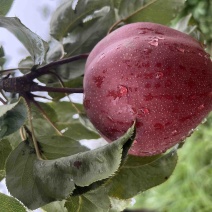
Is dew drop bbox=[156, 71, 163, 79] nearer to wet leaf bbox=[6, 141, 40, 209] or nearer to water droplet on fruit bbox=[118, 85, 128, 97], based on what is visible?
water droplet on fruit bbox=[118, 85, 128, 97]

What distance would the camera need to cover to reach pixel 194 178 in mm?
1906

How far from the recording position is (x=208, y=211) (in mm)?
1793

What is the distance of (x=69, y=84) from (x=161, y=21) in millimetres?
141

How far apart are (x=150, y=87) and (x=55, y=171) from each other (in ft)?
0.37

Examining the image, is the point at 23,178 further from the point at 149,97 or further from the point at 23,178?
the point at 149,97

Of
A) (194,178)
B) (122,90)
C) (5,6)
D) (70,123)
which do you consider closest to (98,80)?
(122,90)

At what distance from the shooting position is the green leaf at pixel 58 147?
1.77ft

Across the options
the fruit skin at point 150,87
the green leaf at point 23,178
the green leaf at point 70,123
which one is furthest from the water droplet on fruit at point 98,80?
the green leaf at point 70,123

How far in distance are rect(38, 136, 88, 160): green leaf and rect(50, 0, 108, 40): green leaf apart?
0.51 ft

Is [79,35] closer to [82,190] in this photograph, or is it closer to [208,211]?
[82,190]

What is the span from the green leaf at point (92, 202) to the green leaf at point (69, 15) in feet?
0.71

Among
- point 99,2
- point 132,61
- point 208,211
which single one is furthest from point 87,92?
point 208,211

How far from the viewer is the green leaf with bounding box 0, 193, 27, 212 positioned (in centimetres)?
50

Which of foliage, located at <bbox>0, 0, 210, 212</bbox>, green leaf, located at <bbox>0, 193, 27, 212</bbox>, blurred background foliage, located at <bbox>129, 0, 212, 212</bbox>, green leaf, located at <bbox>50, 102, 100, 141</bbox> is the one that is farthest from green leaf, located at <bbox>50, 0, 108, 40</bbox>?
blurred background foliage, located at <bbox>129, 0, 212, 212</bbox>
